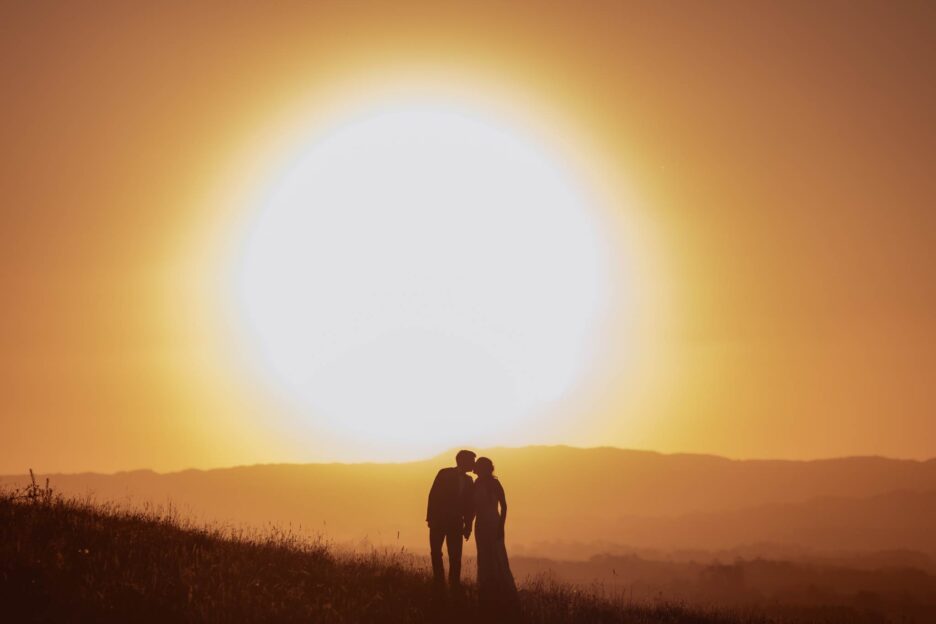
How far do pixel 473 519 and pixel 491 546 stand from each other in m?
0.59

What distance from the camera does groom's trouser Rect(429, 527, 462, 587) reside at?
1578cm

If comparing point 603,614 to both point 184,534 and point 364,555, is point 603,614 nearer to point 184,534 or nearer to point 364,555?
point 364,555

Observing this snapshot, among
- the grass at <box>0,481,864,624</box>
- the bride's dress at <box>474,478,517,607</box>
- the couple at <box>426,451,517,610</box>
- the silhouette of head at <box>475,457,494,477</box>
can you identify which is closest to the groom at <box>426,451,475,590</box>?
the couple at <box>426,451,517,610</box>

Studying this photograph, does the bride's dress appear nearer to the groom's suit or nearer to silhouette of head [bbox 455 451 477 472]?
the groom's suit

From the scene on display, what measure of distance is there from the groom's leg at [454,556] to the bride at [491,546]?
392mm

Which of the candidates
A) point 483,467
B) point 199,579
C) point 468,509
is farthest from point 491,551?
point 199,579

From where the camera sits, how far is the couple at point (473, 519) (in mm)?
15938

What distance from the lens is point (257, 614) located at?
12.0 m

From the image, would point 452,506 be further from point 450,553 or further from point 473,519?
point 450,553

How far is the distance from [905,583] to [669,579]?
25.5 meters

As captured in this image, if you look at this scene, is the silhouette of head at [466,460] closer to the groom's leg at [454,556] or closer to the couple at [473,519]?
the couple at [473,519]

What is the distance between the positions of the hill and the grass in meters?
0.02

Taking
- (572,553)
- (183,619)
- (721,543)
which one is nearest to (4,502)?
(183,619)

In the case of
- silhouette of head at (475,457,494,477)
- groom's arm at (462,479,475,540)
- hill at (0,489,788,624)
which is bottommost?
hill at (0,489,788,624)
